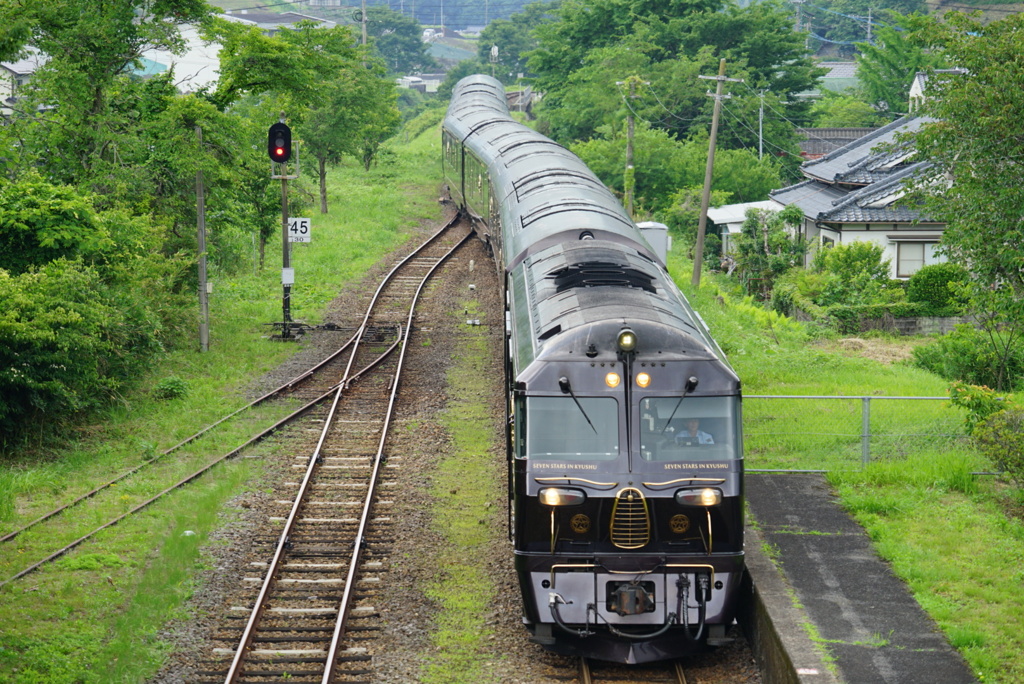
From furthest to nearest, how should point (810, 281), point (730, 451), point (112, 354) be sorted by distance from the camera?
point (810, 281), point (112, 354), point (730, 451)

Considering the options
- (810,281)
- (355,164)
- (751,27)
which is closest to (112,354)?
(810,281)

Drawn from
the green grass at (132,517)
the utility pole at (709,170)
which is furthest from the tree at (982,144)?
the green grass at (132,517)

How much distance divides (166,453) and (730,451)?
9.02 m

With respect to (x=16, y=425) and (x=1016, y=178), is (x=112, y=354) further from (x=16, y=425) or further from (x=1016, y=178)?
(x=1016, y=178)

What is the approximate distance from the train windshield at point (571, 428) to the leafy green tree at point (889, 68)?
200ft

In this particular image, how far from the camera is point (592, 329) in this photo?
1003cm

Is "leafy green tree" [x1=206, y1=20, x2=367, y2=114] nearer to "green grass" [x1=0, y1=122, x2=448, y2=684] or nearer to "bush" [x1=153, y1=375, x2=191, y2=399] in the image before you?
"green grass" [x1=0, y1=122, x2=448, y2=684]

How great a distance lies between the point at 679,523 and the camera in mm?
9828

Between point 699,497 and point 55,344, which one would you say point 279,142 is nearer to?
point 55,344

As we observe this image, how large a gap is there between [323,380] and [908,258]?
18.1m

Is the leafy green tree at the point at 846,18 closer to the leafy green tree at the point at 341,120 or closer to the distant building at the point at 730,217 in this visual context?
the distant building at the point at 730,217

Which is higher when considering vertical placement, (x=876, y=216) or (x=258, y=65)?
(x=258, y=65)

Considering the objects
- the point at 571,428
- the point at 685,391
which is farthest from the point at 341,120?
the point at 685,391

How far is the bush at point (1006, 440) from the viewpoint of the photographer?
13.0m
